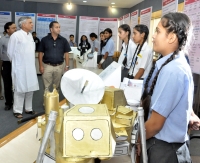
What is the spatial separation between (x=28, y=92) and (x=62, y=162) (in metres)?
2.68

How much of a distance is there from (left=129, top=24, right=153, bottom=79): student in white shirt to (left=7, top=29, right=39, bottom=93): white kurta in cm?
135

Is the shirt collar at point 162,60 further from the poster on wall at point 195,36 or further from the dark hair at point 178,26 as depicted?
the poster on wall at point 195,36

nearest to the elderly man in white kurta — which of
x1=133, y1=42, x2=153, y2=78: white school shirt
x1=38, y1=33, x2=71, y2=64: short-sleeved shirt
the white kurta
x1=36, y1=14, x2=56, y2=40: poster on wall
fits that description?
the white kurta

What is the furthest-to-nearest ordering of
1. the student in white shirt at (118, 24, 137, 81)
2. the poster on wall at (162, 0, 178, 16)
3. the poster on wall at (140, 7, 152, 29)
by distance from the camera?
the poster on wall at (140, 7, 152, 29), the poster on wall at (162, 0, 178, 16), the student in white shirt at (118, 24, 137, 81)

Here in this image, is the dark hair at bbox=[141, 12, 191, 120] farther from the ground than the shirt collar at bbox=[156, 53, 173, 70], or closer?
farther from the ground

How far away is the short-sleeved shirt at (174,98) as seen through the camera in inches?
34.7

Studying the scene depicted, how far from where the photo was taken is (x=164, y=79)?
89 centimetres

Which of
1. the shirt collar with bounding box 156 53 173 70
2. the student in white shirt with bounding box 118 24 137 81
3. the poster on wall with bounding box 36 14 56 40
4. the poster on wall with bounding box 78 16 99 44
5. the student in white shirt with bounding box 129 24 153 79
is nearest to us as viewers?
the shirt collar with bounding box 156 53 173 70

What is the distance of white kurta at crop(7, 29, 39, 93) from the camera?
2.89 m

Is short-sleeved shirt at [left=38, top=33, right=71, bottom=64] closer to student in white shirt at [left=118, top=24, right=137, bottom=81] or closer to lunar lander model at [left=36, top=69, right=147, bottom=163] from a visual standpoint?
student in white shirt at [left=118, top=24, right=137, bottom=81]

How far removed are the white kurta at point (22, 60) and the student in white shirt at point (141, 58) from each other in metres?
1.35

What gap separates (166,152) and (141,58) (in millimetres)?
1804

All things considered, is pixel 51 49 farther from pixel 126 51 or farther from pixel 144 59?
pixel 144 59

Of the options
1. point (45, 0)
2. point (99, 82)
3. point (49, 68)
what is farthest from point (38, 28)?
point (99, 82)
